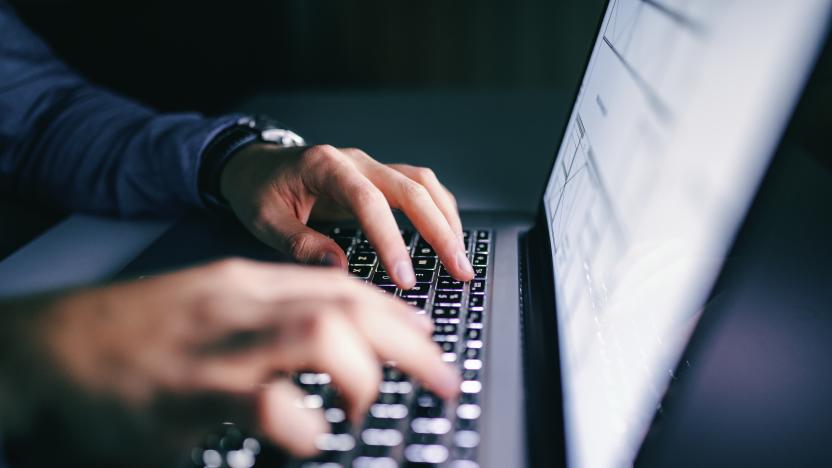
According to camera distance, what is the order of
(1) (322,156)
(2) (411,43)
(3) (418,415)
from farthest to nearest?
1. (2) (411,43)
2. (1) (322,156)
3. (3) (418,415)

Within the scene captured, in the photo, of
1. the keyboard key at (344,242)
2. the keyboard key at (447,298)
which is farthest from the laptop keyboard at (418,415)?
the keyboard key at (344,242)

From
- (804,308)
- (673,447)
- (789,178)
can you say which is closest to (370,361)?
(673,447)

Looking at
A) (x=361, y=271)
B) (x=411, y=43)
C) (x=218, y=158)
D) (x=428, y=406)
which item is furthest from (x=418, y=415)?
(x=411, y=43)

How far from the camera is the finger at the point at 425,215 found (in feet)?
1.79

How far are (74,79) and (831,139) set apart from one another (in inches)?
37.1

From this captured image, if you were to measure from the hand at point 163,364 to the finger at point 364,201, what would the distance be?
0.21 m

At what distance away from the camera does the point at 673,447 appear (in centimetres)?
37

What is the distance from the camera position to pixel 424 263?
593mm

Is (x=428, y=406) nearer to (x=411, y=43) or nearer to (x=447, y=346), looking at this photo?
(x=447, y=346)

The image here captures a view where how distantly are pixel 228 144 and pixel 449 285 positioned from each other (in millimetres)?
342

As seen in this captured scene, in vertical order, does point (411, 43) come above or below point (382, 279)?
below

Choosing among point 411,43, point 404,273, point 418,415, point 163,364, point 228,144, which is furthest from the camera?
point 411,43

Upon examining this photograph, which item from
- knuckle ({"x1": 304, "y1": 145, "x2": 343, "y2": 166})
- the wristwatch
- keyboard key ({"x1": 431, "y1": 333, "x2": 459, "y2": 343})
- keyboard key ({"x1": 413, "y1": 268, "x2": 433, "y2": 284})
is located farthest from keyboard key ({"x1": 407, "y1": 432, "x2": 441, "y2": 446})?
the wristwatch

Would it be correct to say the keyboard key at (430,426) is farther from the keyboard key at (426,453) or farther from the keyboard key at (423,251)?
the keyboard key at (423,251)
